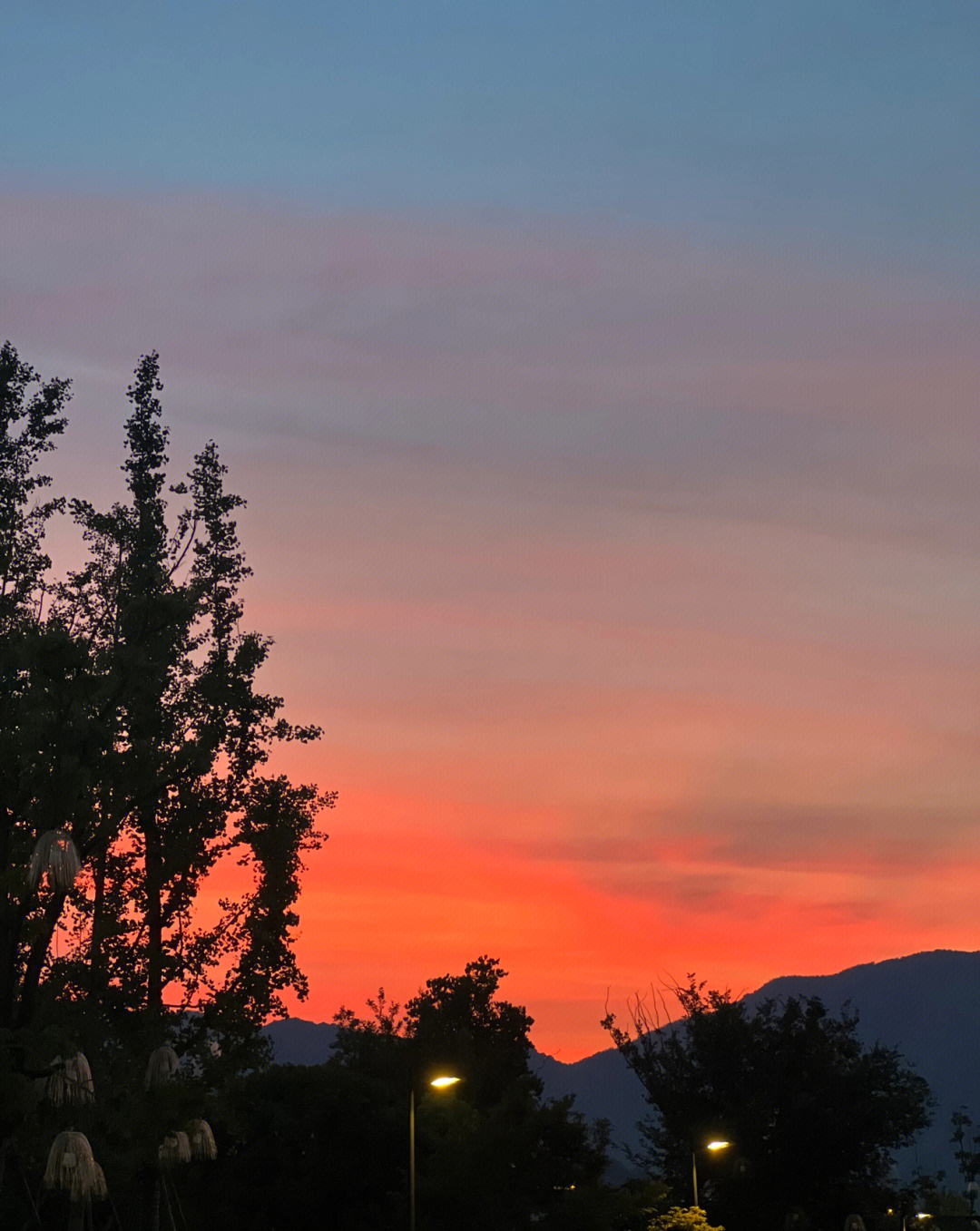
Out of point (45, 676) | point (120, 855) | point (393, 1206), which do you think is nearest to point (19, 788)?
point (45, 676)

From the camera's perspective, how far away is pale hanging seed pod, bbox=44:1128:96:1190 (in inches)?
871

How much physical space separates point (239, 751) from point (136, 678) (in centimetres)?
1624

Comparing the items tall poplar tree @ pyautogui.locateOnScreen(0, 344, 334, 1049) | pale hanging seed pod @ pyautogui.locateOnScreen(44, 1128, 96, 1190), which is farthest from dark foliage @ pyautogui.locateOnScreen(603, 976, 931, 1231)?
pale hanging seed pod @ pyautogui.locateOnScreen(44, 1128, 96, 1190)

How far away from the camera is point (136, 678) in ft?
99.0

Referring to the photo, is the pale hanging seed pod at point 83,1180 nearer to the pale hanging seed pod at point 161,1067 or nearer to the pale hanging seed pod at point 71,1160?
the pale hanging seed pod at point 71,1160

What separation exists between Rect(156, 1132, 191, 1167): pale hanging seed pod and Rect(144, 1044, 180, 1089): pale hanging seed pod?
1313 mm

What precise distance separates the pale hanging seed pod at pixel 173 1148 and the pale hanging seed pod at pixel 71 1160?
688 cm

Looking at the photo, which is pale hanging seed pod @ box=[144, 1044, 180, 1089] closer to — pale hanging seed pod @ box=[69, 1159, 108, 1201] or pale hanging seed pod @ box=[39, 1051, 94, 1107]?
pale hanging seed pod @ box=[39, 1051, 94, 1107]

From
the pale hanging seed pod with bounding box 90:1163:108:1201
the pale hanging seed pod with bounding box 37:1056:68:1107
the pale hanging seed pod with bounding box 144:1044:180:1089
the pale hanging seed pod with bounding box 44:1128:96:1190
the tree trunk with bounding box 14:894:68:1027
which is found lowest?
the pale hanging seed pod with bounding box 90:1163:108:1201

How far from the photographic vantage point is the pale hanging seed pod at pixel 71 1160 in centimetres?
2212

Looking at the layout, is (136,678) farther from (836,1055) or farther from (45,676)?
(836,1055)

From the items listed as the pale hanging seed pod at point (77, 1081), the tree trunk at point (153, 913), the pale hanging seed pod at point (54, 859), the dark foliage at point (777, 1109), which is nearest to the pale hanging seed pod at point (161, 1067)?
the pale hanging seed pod at point (77, 1081)

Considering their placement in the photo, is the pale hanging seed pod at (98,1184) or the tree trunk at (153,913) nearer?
the pale hanging seed pod at (98,1184)

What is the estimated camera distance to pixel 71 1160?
22094 millimetres
